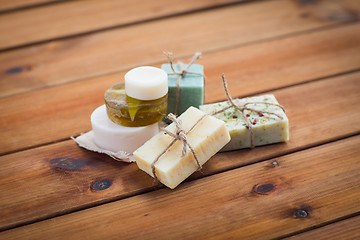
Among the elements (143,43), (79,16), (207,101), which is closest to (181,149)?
(207,101)

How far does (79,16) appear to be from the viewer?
1.61 meters

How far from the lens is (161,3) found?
1.67 metres

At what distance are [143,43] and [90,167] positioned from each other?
0.61 meters

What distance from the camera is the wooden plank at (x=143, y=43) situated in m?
1.32

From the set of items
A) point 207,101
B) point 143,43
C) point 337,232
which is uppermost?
point 143,43

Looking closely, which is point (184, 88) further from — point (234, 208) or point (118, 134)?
point (234, 208)

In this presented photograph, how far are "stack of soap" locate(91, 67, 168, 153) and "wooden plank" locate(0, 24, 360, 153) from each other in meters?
0.15

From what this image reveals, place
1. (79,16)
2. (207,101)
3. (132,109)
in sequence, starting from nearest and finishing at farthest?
(132,109) → (207,101) → (79,16)

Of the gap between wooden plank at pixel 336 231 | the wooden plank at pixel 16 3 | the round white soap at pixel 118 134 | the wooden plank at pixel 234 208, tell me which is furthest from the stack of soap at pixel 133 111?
the wooden plank at pixel 16 3

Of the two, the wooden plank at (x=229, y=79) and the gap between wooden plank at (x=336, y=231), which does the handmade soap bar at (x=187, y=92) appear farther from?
the gap between wooden plank at (x=336, y=231)

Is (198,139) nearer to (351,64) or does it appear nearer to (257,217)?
(257,217)

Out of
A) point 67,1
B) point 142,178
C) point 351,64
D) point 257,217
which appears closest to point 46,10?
point 67,1

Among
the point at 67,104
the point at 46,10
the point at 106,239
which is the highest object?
the point at 46,10

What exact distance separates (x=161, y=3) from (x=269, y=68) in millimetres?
595
